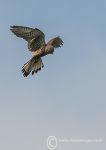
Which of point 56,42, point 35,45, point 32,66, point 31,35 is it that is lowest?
point 32,66

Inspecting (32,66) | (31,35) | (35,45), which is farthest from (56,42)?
(32,66)

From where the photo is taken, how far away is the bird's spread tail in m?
14.0

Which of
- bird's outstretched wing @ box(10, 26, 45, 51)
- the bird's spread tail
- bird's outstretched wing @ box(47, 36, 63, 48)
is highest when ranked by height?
bird's outstretched wing @ box(10, 26, 45, 51)

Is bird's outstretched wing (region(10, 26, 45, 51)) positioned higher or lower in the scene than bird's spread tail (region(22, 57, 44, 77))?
higher

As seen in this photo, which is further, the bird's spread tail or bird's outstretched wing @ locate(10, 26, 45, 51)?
bird's outstretched wing @ locate(10, 26, 45, 51)

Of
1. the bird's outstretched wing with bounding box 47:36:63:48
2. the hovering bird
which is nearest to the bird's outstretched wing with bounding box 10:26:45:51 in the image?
the hovering bird

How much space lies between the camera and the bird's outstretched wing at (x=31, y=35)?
15.3m

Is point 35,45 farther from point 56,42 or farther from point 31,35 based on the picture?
point 56,42

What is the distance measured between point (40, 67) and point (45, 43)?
1.67 meters

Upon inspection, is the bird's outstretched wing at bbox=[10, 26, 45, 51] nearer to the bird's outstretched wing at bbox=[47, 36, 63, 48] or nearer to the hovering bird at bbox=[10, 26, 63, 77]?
the hovering bird at bbox=[10, 26, 63, 77]

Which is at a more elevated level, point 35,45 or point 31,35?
point 31,35

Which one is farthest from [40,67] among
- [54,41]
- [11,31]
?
[11,31]

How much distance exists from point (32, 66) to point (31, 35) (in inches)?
85.0

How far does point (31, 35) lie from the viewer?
616 inches
